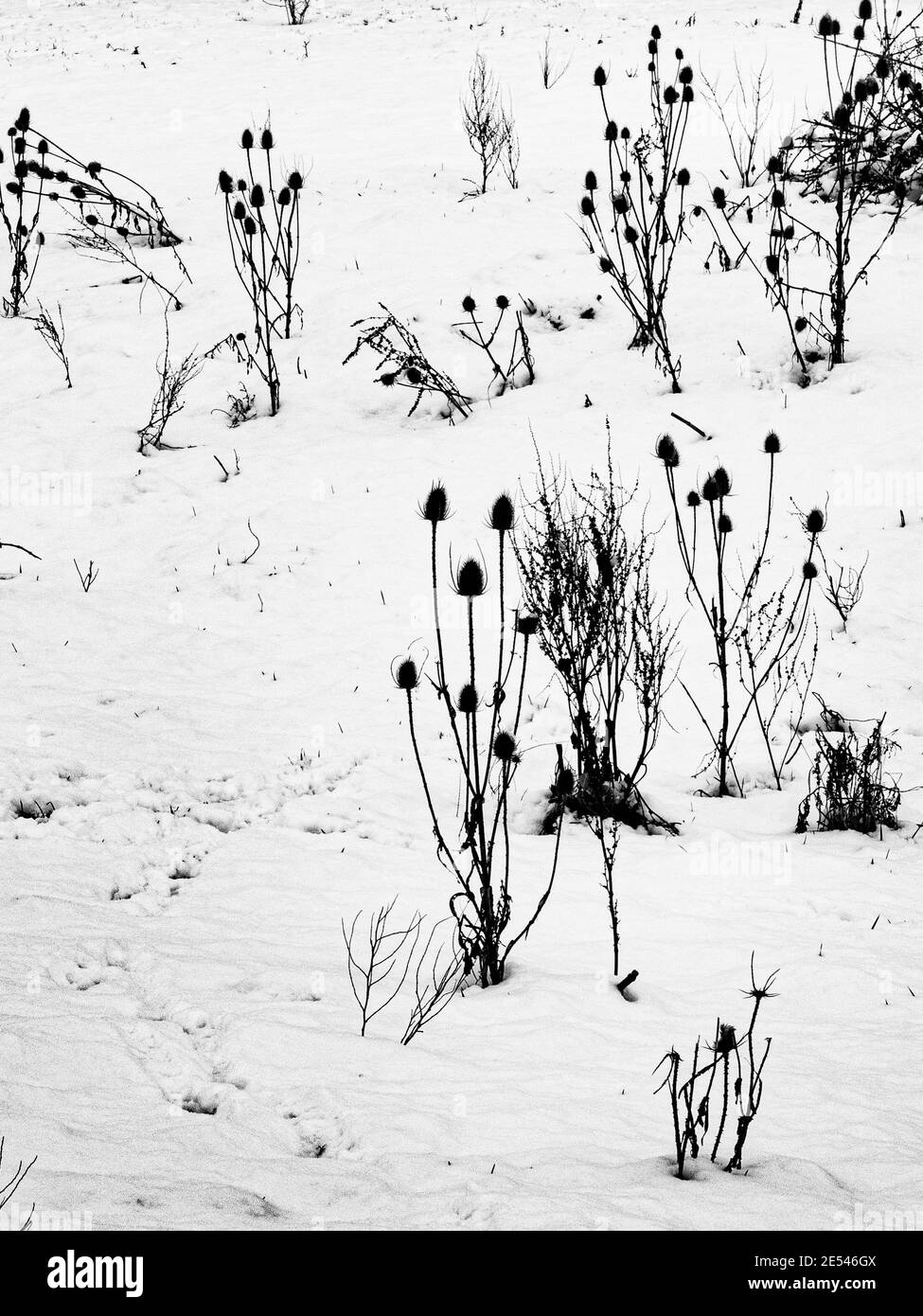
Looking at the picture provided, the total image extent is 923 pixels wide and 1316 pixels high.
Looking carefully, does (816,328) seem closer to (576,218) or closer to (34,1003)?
(576,218)

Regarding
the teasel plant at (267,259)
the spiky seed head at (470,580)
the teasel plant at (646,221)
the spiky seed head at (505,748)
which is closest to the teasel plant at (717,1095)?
the spiky seed head at (505,748)

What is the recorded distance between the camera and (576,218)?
8992 mm

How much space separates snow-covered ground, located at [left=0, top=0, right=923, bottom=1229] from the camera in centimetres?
194

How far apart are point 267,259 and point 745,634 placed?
22.5 ft

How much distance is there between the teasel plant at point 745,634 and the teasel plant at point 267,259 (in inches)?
128

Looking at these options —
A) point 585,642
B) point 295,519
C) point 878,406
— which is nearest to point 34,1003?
point 585,642

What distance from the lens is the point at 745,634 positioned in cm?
366

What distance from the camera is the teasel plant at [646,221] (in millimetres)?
6098

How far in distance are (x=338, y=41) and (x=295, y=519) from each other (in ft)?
43.1

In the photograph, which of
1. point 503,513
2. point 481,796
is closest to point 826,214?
point 503,513

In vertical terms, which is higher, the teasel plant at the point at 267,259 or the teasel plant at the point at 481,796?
the teasel plant at the point at 267,259

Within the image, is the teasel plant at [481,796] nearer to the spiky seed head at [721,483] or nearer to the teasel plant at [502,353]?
the spiky seed head at [721,483]
